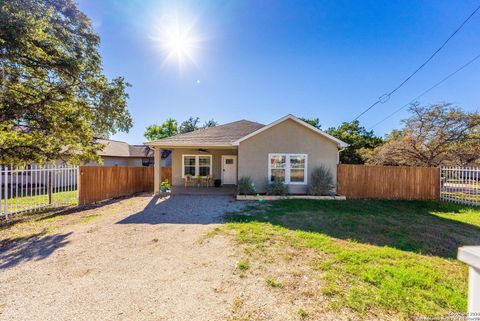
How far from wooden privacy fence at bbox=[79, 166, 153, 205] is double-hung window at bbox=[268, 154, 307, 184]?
8445 mm

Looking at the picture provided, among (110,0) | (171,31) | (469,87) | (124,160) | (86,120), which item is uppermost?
(110,0)

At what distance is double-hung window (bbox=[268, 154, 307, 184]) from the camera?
11.4 meters

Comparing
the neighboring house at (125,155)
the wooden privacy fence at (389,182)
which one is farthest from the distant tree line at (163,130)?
the wooden privacy fence at (389,182)

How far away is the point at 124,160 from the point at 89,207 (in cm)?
1640

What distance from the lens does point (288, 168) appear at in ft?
37.7

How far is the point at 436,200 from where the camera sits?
10648mm

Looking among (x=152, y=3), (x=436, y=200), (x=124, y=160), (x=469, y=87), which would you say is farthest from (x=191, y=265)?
(x=124, y=160)

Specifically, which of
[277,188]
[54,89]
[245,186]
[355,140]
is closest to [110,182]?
[54,89]

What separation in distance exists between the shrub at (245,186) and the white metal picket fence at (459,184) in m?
9.70

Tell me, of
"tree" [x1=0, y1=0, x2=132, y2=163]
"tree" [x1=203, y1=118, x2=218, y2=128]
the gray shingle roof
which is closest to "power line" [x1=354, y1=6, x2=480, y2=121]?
the gray shingle roof

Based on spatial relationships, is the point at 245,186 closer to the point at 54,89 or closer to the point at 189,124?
the point at 54,89

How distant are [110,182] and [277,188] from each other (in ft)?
28.8

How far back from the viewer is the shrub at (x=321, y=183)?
36.3 ft

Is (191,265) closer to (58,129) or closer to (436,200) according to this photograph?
(58,129)
